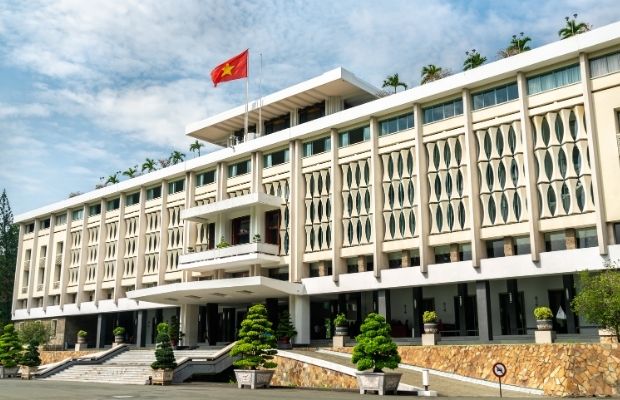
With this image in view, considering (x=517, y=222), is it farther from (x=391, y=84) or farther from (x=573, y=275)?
(x=391, y=84)

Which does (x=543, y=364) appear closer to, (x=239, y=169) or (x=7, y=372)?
(x=239, y=169)

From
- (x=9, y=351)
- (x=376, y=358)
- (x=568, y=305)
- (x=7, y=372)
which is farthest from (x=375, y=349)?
(x=7, y=372)

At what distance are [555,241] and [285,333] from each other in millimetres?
19423

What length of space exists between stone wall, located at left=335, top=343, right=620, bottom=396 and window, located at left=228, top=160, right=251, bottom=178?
2379 centimetres

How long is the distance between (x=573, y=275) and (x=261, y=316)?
57.9ft

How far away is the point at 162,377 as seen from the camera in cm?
3628

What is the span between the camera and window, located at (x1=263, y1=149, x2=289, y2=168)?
164 ft

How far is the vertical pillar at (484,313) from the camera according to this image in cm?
Result: 3616

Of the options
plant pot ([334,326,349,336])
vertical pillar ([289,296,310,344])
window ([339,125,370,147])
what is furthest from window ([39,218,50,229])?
plant pot ([334,326,349,336])

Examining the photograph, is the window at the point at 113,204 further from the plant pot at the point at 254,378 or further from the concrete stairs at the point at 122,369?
the plant pot at the point at 254,378

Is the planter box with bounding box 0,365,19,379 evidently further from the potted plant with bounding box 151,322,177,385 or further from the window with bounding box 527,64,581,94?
the window with bounding box 527,64,581,94

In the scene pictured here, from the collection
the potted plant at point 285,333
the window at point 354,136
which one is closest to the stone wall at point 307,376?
the potted plant at point 285,333

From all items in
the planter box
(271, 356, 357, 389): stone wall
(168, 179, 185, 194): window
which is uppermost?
(168, 179, 185, 194): window

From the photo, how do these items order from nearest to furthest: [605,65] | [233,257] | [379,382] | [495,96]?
[379,382] < [605,65] < [495,96] < [233,257]
